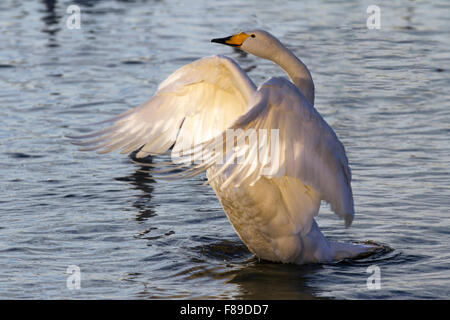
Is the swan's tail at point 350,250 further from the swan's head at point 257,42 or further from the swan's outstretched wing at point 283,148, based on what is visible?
the swan's head at point 257,42

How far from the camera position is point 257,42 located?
8227mm

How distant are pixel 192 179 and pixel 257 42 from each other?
10.5ft

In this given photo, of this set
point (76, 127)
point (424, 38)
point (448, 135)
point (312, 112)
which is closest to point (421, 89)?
point (448, 135)

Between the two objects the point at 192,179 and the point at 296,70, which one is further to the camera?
the point at 192,179

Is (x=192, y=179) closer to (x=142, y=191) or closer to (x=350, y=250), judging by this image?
(x=142, y=191)

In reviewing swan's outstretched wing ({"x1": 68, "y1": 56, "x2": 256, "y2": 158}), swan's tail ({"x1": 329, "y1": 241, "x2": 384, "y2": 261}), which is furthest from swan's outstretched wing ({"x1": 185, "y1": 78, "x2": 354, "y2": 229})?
swan's tail ({"x1": 329, "y1": 241, "x2": 384, "y2": 261})

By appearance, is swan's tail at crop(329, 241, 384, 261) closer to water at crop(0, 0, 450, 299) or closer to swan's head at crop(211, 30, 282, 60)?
water at crop(0, 0, 450, 299)

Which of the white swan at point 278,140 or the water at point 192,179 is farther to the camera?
the water at point 192,179

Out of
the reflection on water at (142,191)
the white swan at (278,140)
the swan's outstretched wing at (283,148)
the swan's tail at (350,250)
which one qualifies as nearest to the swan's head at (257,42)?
the white swan at (278,140)

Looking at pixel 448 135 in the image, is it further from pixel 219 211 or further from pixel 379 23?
pixel 379 23

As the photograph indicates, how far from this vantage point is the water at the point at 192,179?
8102 mm

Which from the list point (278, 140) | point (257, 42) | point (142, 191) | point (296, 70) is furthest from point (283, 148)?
point (142, 191)

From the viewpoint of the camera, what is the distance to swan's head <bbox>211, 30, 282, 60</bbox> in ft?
26.9
